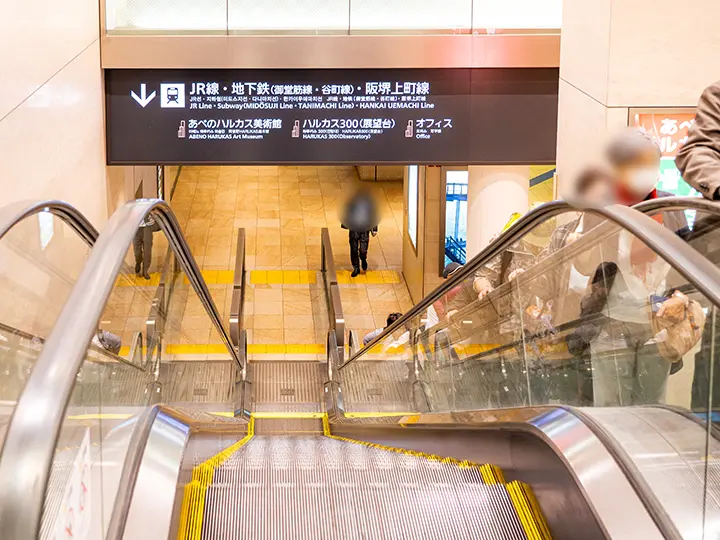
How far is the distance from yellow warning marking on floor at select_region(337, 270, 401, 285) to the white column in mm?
3292

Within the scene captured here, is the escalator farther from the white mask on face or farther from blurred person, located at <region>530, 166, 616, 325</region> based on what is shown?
the white mask on face

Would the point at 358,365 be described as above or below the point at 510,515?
above

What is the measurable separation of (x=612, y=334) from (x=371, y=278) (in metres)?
10.8

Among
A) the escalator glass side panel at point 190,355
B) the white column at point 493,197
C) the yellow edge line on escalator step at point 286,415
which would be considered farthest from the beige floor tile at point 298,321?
the escalator glass side panel at point 190,355

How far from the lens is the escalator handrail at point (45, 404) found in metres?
1.47

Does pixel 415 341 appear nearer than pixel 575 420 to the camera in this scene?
No

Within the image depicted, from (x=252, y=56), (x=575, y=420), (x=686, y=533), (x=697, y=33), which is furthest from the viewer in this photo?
(x=252, y=56)

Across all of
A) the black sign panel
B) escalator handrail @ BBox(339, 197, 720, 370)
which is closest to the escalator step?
escalator handrail @ BBox(339, 197, 720, 370)

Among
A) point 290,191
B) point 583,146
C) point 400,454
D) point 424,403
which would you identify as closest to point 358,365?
point 424,403

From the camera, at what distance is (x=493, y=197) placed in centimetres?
1043

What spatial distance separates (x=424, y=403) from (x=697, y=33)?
284cm

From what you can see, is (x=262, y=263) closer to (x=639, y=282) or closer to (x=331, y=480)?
(x=331, y=480)

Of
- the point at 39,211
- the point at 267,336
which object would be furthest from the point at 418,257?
the point at 39,211

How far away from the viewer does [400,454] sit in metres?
4.77
